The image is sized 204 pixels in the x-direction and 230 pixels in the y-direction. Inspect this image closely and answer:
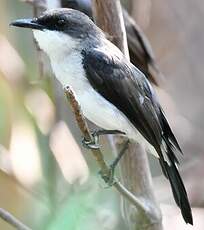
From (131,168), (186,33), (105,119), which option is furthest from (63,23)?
(186,33)

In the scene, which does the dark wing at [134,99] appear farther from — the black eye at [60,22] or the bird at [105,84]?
the black eye at [60,22]

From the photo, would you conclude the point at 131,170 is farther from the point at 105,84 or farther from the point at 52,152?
the point at 52,152

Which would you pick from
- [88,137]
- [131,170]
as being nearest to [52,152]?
[131,170]

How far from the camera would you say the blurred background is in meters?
2.51

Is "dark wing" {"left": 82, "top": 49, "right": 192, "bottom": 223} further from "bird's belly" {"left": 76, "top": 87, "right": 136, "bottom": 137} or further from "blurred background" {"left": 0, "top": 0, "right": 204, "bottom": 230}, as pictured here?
"blurred background" {"left": 0, "top": 0, "right": 204, "bottom": 230}

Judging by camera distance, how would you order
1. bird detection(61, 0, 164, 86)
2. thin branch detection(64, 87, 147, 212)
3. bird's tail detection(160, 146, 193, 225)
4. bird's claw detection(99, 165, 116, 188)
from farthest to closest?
bird detection(61, 0, 164, 86) → bird's tail detection(160, 146, 193, 225) → bird's claw detection(99, 165, 116, 188) → thin branch detection(64, 87, 147, 212)

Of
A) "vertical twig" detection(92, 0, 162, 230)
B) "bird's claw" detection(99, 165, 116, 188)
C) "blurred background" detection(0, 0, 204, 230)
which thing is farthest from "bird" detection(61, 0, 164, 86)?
"bird's claw" detection(99, 165, 116, 188)

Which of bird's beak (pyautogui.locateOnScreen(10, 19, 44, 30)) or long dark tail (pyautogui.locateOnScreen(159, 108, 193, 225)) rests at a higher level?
bird's beak (pyautogui.locateOnScreen(10, 19, 44, 30))

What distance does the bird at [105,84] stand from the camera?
8.09 feet

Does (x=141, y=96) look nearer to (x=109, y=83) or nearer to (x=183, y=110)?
(x=109, y=83)

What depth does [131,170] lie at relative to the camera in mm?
2613

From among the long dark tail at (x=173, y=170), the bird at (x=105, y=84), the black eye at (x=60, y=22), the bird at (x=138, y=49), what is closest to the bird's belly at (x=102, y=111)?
the bird at (x=105, y=84)

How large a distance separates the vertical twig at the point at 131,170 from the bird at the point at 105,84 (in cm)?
7

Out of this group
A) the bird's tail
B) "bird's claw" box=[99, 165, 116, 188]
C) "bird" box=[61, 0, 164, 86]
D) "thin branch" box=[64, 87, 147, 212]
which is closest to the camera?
"thin branch" box=[64, 87, 147, 212]
